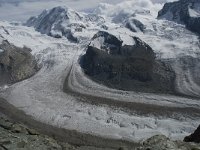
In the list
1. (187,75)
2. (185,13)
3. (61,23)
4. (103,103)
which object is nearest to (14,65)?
(103,103)

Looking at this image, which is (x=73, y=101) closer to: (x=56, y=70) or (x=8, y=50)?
(x=56, y=70)

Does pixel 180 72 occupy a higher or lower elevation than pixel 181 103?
lower

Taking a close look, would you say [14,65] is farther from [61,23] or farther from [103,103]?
[61,23]

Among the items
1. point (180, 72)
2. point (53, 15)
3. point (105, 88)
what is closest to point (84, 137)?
point (105, 88)

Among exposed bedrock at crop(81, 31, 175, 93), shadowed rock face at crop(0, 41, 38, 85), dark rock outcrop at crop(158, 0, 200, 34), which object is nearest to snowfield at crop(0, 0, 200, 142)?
exposed bedrock at crop(81, 31, 175, 93)

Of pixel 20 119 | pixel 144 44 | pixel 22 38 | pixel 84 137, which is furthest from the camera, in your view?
pixel 22 38

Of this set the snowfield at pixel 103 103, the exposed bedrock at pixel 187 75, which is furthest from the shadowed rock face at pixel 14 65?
the exposed bedrock at pixel 187 75

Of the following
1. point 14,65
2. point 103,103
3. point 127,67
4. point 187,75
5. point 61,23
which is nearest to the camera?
point 103,103
